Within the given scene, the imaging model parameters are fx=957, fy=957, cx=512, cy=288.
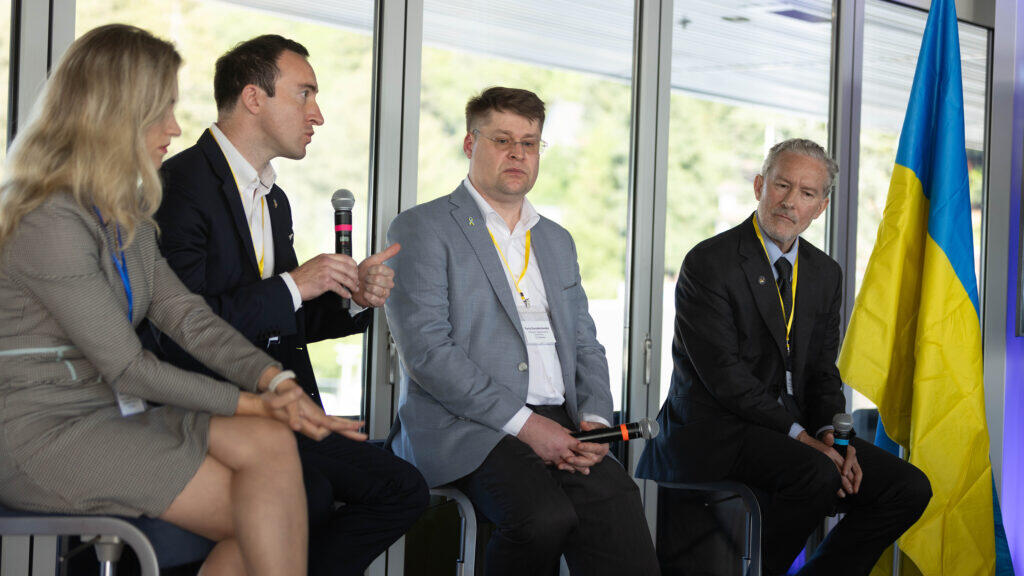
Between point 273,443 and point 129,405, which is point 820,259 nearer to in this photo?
point 273,443

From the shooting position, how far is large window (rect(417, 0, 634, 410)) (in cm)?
320

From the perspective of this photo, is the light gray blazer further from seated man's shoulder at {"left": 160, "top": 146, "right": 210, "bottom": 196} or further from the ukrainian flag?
the ukrainian flag

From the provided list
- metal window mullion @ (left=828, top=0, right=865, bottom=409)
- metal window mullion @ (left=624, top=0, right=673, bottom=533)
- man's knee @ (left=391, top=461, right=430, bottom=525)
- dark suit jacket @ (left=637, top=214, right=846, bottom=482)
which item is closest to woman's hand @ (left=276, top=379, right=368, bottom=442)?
man's knee @ (left=391, top=461, right=430, bottom=525)

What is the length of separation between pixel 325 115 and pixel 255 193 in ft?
2.02

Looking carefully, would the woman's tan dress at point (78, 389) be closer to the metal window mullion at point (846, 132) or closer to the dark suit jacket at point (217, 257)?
the dark suit jacket at point (217, 257)

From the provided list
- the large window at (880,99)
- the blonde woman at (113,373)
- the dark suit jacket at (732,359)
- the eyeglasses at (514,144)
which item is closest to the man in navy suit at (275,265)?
the blonde woman at (113,373)

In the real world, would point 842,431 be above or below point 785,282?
below

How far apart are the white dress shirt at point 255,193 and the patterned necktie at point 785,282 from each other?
67.7 inches

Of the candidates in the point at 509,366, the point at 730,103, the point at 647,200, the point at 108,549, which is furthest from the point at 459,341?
the point at 730,103

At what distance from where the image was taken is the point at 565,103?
3492mm

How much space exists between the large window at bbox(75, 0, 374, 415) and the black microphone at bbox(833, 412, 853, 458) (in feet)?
5.01

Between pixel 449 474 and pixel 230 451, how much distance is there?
0.84m

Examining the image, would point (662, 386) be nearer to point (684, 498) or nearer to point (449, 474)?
point (684, 498)

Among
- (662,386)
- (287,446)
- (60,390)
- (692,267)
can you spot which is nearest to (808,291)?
(692,267)
